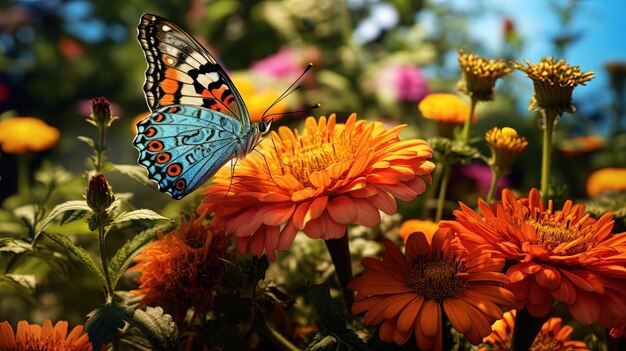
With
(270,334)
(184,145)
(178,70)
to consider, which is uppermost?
(178,70)

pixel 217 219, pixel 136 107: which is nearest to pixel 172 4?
pixel 136 107

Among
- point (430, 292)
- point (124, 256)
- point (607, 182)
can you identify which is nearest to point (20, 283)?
point (124, 256)

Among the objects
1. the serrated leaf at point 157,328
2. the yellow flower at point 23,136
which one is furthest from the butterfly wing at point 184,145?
the yellow flower at point 23,136

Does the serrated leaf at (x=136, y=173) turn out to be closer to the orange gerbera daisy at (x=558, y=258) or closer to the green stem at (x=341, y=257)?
the green stem at (x=341, y=257)

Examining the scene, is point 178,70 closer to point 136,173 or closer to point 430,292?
point 136,173

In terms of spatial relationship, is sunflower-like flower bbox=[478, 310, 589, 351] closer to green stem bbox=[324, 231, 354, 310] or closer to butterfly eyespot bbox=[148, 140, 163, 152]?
green stem bbox=[324, 231, 354, 310]

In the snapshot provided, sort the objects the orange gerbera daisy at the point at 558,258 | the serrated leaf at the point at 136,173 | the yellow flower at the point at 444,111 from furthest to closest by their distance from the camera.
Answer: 1. the yellow flower at the point at 444,111
2. the serrated leaf at the point at 136,173
3. the orange gerbera daisy at the point at 558,258

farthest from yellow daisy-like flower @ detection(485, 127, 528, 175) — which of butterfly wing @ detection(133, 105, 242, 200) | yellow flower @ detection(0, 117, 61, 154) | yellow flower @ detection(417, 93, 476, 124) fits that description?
yellow flower @ detection(0, 117, 61, 154)
